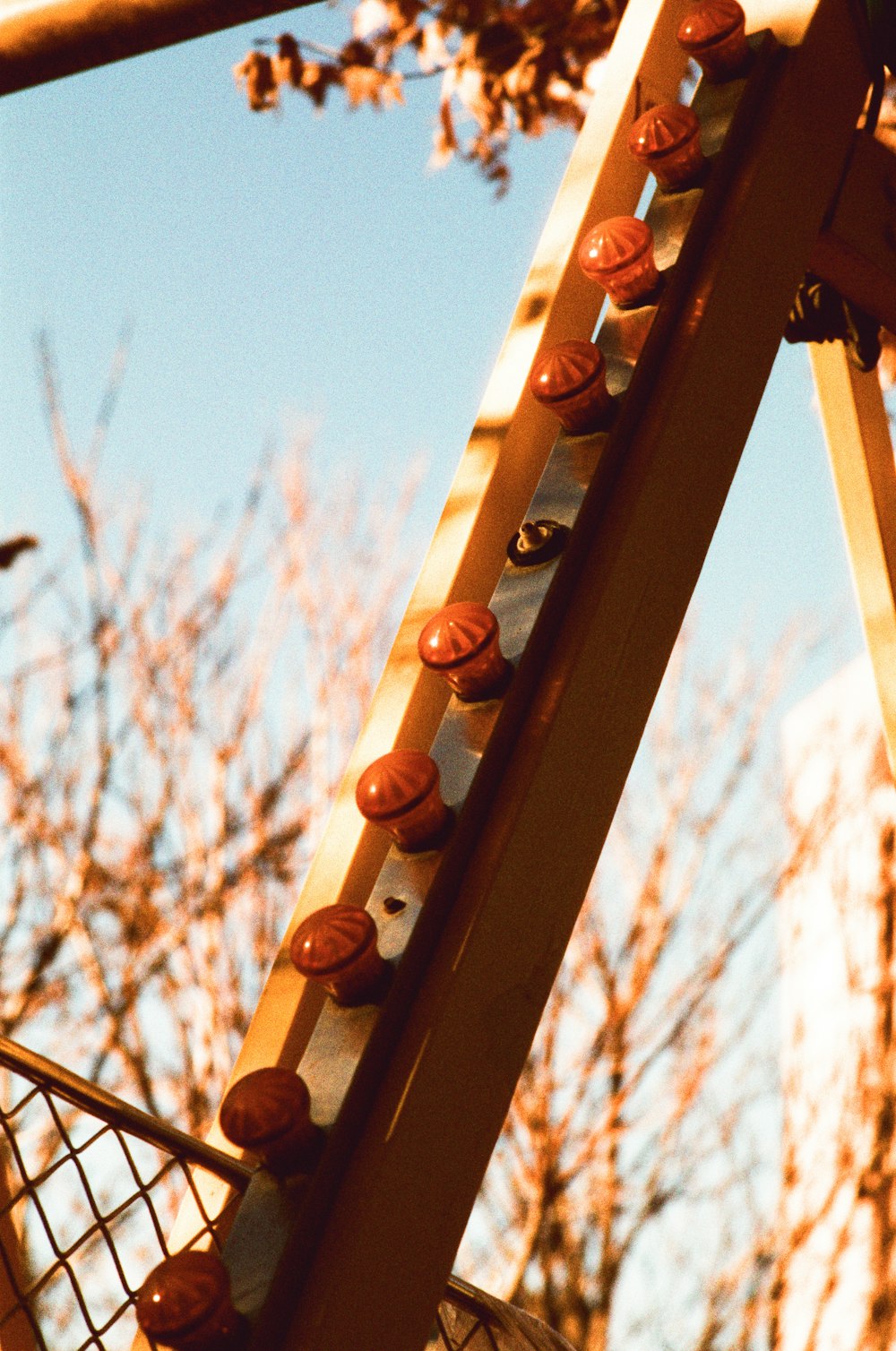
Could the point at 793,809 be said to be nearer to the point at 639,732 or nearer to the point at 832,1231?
the point at 832,1231

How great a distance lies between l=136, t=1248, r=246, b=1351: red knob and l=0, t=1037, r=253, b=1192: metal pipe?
1.78 feet

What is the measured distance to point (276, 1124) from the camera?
32.8 inches

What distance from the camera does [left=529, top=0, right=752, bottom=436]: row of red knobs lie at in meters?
1.08

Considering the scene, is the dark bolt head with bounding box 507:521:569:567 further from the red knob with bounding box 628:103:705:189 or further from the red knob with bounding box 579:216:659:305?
the red knob with bounding box 628:103:705:189

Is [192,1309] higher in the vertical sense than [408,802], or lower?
lower

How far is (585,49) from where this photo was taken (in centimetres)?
321

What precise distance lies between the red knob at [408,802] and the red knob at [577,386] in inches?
13.0

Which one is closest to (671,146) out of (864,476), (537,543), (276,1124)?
(537,543)

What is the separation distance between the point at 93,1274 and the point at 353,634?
312cm

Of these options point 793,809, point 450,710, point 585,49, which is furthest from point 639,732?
point 793,809

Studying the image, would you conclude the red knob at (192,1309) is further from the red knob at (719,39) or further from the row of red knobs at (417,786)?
the red knob at (719,39)

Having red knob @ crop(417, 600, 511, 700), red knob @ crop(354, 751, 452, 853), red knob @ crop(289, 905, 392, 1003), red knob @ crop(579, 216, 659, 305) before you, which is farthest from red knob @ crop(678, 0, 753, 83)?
red knob @ crop(289, 905, 392, 1003)

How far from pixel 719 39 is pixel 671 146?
15cm

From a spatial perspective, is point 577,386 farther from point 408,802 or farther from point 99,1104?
point 99,1104
